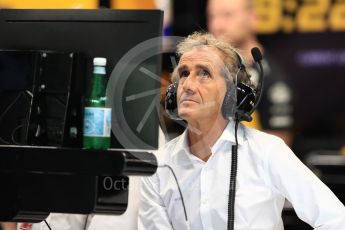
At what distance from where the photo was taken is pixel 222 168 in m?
2.66

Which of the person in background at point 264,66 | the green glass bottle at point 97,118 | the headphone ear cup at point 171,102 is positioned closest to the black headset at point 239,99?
the headphone ear cup at point 171,102

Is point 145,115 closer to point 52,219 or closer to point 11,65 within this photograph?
point 11,65

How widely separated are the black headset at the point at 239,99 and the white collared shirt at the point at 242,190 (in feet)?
0.27

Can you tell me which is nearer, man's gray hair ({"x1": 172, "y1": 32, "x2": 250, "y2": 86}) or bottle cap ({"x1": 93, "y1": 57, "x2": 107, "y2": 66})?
bottle cap ({"x1": 93, "y1": 57, "x2": 107, "y2": 66})

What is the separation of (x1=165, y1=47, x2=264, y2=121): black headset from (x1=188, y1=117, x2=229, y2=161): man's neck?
0.06 meters

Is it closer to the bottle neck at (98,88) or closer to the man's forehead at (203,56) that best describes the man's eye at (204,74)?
the man's forehead at (203,56)

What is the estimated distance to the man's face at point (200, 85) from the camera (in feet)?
8.59

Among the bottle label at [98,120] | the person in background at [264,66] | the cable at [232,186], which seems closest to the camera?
the bottle label at [98,120]

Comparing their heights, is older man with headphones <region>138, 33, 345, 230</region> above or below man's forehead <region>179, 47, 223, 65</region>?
below

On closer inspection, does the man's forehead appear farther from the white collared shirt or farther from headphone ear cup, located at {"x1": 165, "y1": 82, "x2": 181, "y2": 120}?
the white collared shirt

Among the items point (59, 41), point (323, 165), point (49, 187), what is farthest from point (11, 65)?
point (323, 165)

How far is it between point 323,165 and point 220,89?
Answer: 6.10 ft

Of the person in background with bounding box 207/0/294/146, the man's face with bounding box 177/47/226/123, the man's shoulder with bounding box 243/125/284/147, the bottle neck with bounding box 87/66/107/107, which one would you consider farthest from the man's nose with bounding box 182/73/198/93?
the person in background with bounding box 207/0/294/146

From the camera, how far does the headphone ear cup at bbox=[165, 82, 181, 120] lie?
2.64m
